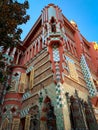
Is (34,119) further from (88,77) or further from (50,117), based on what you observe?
(88,77)

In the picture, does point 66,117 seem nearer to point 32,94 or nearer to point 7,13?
point 32,94

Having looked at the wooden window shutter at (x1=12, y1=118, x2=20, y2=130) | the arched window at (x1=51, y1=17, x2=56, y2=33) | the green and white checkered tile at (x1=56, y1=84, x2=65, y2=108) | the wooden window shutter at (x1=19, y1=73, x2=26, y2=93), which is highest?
the arched window at (x1=51, y1=17, x2=56, y2=33)

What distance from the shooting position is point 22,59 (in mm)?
15211

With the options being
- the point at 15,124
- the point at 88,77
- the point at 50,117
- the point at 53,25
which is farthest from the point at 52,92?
the point at 53,25

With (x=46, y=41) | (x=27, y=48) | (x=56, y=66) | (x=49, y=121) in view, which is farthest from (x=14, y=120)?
(x=27, y=48)

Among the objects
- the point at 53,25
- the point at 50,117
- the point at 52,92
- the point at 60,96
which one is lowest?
the point at 50,117

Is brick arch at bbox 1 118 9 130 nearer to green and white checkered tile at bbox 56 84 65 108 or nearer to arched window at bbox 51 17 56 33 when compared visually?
green and white checkered tile at bbox 56 84 65 108

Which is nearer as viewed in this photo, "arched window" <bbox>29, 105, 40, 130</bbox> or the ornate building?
the ornate building

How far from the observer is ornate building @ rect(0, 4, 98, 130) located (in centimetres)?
702

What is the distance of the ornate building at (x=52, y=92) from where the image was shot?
7.02 m

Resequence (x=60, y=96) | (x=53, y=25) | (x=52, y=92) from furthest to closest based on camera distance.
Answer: (x=53, y=25)
(x=52, y=92)
(x=60, y=96)

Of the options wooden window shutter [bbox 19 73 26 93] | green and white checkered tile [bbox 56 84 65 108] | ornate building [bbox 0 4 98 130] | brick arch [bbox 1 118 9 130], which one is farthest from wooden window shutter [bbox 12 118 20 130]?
green and white checkered tile [bbox 56 84 65 108]

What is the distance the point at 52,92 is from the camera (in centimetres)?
767

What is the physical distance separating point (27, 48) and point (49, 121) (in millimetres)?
10408
